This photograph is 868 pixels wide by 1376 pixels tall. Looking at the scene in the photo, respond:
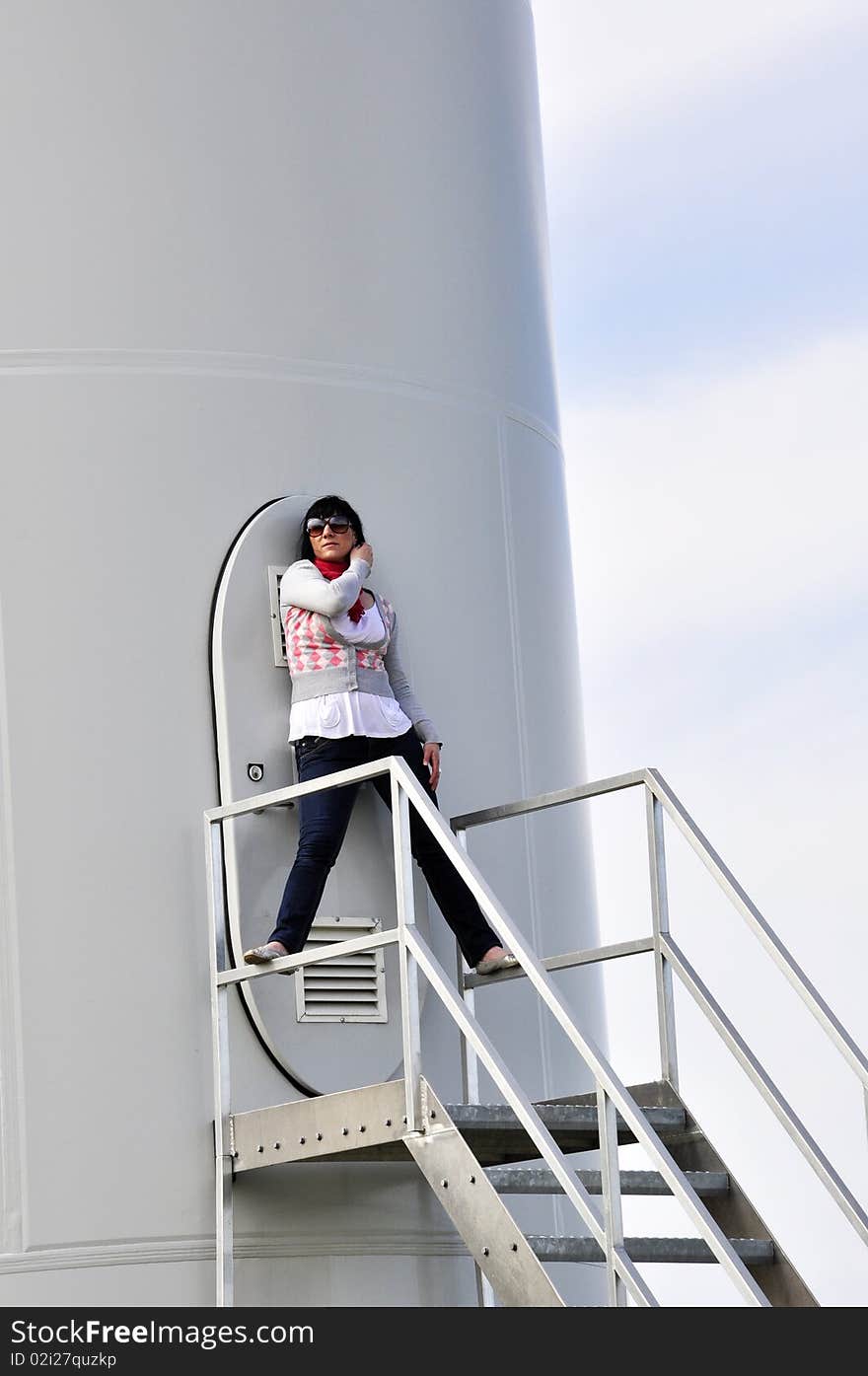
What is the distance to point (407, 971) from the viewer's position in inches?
295

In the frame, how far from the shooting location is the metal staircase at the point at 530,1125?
6938 mm

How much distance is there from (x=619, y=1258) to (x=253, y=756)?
8.03ft

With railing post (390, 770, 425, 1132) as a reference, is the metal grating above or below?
above

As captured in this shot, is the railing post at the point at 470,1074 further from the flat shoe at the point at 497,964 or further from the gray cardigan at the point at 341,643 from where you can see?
the gray cardigan at the point at 341,643

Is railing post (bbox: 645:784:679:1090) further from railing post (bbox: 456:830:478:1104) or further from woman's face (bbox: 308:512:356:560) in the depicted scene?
woman's face (bbox: 308:512:356:560)

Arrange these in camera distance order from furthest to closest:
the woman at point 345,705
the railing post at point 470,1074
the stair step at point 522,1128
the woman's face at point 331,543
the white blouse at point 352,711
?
the woman's face at point 331,543 → the railing post at point 470,1074 → the white blouse at point 352,711 → the woman at point 345,705 → the stair step at point 522,1128

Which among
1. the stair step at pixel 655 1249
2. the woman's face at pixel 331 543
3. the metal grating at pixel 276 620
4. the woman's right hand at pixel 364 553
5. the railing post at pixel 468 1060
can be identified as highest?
the woman's face at pixel 331 543

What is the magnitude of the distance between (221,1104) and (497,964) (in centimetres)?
107

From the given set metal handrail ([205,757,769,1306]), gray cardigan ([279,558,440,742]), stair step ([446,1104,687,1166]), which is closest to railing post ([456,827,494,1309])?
stair step ([446,1104,687,1166])

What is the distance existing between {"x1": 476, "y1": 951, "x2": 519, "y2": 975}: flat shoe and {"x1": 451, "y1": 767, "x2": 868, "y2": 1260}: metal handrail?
50 centimetres

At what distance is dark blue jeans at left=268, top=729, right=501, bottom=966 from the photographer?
26.5ft

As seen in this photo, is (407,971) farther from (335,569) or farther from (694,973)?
(335,569)

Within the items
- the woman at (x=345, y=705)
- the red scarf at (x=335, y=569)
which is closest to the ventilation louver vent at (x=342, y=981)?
the woman at (x=345, y=705)
